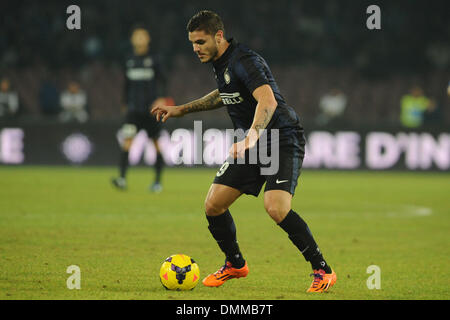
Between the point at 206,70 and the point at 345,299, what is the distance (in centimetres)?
2255

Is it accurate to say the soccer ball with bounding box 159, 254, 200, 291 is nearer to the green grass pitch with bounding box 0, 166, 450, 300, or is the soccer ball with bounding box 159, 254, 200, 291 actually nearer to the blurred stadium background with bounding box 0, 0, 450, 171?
the green grass pitch with bounding box 0, 166, 450, 300

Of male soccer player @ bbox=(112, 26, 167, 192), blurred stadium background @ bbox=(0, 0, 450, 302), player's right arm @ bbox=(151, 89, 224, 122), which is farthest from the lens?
male soccer player @ bbox=(112, 26, 167, 192)

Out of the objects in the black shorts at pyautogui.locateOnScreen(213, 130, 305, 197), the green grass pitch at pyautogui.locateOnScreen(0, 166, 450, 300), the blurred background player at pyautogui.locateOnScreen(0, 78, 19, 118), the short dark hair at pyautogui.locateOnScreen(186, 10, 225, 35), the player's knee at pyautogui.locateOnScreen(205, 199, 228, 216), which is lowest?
the green grass pitch at pyautogui.locateOnScreen(0, 166, 450, 300)

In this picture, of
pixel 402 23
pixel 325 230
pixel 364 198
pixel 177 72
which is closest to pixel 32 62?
pixel 177 72

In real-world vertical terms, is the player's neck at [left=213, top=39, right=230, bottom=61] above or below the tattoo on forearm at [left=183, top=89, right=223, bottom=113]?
above

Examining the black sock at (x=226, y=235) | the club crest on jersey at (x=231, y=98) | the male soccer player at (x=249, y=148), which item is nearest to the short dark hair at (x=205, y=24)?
the male soccer player at (x=249, y=148)

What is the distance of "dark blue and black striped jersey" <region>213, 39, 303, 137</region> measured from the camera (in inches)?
216

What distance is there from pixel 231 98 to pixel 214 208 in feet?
2.57

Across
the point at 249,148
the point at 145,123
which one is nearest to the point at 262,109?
the point at 249,148

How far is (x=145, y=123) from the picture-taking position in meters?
13.3

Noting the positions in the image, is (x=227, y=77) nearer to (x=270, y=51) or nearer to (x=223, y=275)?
(x=223, y=275)

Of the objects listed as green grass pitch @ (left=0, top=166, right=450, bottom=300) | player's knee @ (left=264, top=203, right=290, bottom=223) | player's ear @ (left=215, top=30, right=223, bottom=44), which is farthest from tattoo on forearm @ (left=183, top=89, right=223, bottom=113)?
green grass pitch @ (left=0, top=166, right=450, bottom=300)

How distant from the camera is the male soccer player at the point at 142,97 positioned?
13227 millimetres
